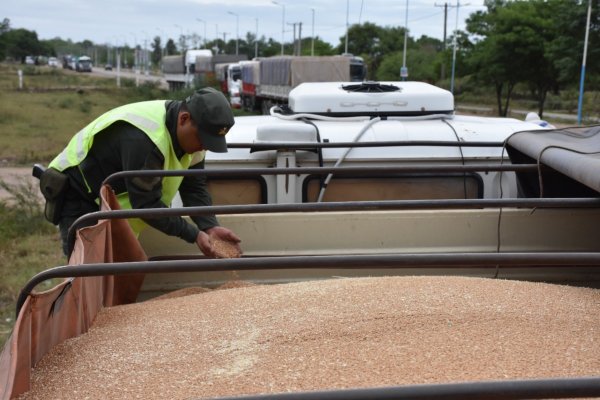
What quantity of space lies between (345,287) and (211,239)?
71 centimetres

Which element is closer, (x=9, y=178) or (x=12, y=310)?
(x=12, y=310)

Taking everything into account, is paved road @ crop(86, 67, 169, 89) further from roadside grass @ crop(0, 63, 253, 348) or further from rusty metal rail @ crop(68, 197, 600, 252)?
rusty metal rail @ crop(68, 197, 600, 252)

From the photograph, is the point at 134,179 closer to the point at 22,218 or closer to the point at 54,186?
the point at 54,186

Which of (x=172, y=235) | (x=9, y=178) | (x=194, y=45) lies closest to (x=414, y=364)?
(x=172, y=235)

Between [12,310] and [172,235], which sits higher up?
[172,235]

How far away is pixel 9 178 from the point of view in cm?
1434

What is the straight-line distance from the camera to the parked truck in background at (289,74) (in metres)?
23.5

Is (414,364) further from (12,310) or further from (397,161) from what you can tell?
(12,310)

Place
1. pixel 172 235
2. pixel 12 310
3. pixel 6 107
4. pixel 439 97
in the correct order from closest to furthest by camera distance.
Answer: pixel 172 235 < pixel 439 97 < pixel 12 310 < pixel 6 107

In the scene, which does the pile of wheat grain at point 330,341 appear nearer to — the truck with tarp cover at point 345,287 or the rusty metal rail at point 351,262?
the truck with tarp cover at point 345,287

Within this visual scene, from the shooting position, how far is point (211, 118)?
3.35 m

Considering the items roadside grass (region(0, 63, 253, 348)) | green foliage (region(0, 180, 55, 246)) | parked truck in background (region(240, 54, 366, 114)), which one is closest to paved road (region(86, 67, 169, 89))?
roadside grass (region(0, 63, 253, 348))

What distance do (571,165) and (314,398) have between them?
6.84 ft

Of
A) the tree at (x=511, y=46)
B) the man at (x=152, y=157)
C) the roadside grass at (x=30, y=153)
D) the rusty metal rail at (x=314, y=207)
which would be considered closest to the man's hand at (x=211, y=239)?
the man at (x=152, y=157)
